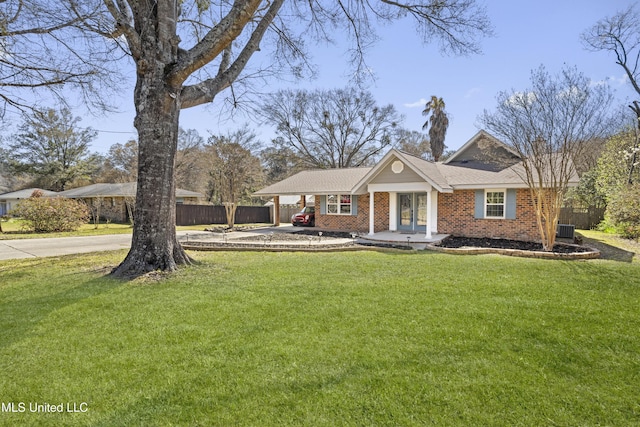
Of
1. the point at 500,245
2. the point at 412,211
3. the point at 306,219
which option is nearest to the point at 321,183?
the point at 306,219

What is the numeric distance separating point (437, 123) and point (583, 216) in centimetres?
1329

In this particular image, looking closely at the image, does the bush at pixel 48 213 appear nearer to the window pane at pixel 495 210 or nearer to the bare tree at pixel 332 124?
the bare tree at pixel 332 124

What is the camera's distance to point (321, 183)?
18.9m

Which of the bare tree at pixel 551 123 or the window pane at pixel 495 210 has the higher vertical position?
the bare tree at pixel 551 123

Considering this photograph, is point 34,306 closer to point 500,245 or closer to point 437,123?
point 500,245

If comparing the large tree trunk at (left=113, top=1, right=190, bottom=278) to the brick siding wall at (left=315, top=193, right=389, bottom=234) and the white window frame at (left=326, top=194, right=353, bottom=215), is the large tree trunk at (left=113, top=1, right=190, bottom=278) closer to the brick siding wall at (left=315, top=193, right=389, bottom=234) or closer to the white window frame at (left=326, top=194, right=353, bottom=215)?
the brick siding wall at (left=315, top=193, right=389, bottom=234)

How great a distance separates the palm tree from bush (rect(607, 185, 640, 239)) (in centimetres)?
1469

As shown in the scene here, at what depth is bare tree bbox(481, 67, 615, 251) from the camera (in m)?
9.63

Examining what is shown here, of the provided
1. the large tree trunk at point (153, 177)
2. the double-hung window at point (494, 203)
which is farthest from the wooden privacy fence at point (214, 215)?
the double-hung window at point (494, 203)

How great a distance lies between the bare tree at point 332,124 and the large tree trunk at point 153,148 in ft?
81.0

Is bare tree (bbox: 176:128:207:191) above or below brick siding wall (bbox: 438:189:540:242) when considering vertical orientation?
above

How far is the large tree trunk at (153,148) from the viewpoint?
7.20 metres

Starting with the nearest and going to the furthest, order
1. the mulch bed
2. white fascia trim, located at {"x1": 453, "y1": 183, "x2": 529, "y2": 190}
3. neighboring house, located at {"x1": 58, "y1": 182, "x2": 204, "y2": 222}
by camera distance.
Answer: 1. the mulch bed
2. white fascia trim, located at {"x1": 453, "y1": 183, "x2": 529, "y2": 190}
3. neighboring house, located at {"x1": 58, "y1": 182, "x2": 204, "y2": 222}

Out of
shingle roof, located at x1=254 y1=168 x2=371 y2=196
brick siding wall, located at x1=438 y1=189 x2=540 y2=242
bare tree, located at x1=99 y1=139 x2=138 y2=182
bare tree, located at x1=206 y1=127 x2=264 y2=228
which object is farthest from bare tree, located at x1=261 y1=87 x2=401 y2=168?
brick siding wall, located at x1=438 y1=189 x2=540 y2=242
